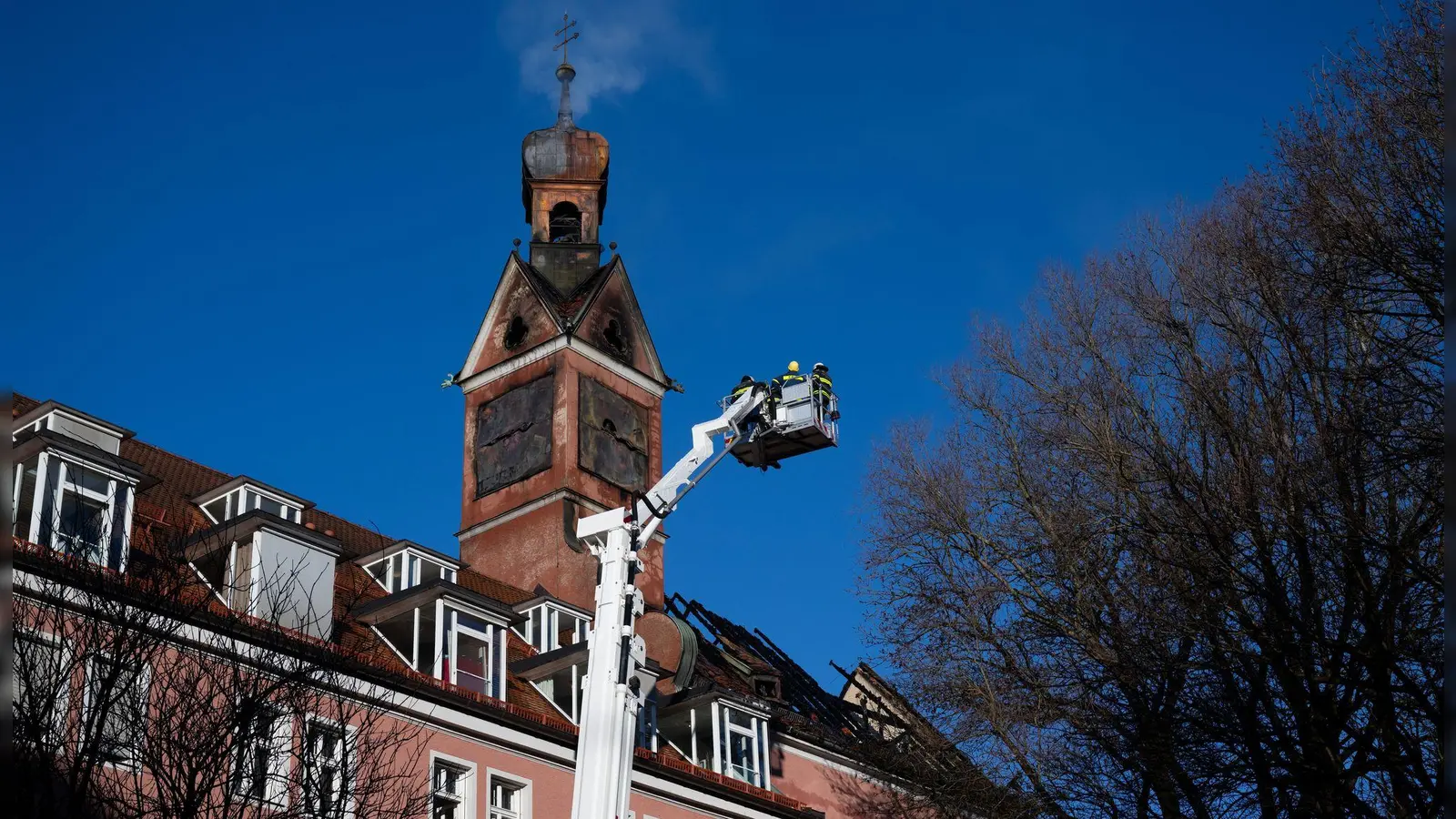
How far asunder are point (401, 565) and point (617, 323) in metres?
13.6

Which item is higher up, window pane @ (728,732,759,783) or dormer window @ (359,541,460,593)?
dormer window @ (359,541,460,593)

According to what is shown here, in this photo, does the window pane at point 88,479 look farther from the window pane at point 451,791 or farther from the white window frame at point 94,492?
the window pane at point 451,791

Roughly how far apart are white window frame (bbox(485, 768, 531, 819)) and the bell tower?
9.21m

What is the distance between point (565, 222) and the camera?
46844 millimetres

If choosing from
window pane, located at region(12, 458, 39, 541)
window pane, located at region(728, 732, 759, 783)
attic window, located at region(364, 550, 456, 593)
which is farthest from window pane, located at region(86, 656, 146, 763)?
window pane, located at region(728, 732, 759, 783)

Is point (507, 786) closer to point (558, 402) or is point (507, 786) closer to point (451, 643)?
point (451, 643)

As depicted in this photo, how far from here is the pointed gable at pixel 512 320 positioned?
42.9 m

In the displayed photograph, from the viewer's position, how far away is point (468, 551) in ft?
134

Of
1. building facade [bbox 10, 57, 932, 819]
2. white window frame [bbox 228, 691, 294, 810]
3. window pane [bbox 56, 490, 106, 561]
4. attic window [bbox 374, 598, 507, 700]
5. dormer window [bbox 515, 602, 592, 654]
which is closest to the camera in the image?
white window frame [bbox 228, 691, 294, 810]

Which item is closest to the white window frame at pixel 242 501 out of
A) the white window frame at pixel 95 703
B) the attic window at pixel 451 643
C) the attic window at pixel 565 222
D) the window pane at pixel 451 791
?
the attic window at pixel 451 643

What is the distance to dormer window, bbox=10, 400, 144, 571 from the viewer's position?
23.8m

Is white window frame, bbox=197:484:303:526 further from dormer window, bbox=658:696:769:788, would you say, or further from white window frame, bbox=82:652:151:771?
white window frame, bbox=82:652:151:771

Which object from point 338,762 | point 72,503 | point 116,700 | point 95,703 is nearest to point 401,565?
point 72,503

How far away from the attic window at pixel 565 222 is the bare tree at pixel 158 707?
2487 cm
